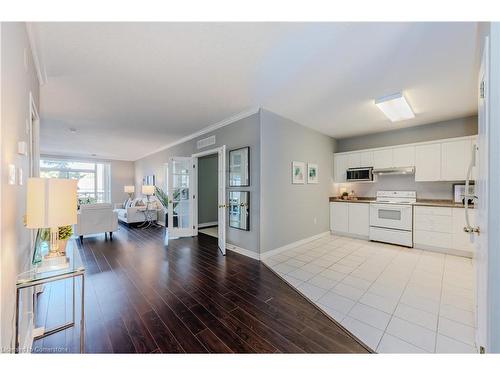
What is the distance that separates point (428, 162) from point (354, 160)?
55.6 inches

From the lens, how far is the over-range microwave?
15.6ft

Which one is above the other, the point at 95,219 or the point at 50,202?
the point at 50,202

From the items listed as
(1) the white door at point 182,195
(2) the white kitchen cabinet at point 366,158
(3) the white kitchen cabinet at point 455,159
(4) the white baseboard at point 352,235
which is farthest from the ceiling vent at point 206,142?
(3) the white kitchen cabinet at point 455,159

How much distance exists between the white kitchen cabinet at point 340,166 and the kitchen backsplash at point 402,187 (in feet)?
1.02

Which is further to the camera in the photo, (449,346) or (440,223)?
(440,223)

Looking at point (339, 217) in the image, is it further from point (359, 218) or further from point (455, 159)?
point (455, 159)

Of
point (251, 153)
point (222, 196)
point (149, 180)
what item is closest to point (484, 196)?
point (251, 153)

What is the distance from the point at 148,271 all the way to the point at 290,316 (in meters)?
2.18

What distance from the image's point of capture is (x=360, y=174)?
16.1ft
